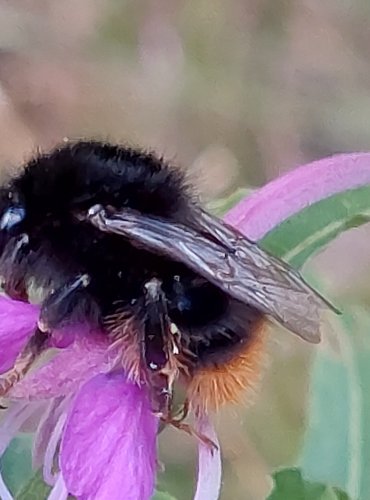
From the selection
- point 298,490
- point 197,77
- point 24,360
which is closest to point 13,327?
point 24,360

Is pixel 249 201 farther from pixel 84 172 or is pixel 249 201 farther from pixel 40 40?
pixel 40 40

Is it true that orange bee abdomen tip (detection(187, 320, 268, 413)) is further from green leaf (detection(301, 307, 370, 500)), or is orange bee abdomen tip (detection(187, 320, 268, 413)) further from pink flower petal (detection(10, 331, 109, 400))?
green leaf (detection(301, 307, 370, 500))

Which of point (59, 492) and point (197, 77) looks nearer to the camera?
point (59, 492)

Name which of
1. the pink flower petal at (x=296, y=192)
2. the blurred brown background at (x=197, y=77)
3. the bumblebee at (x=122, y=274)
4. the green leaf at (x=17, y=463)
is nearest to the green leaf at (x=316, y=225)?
the pink flower petal at (x=296, y=192)

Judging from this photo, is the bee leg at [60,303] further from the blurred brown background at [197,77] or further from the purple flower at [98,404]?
the blurred brown background at [197,77]

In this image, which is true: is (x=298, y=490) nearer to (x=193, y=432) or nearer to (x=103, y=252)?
(x=193, y=432)

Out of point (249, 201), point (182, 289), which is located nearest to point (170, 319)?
point (182, 289)
